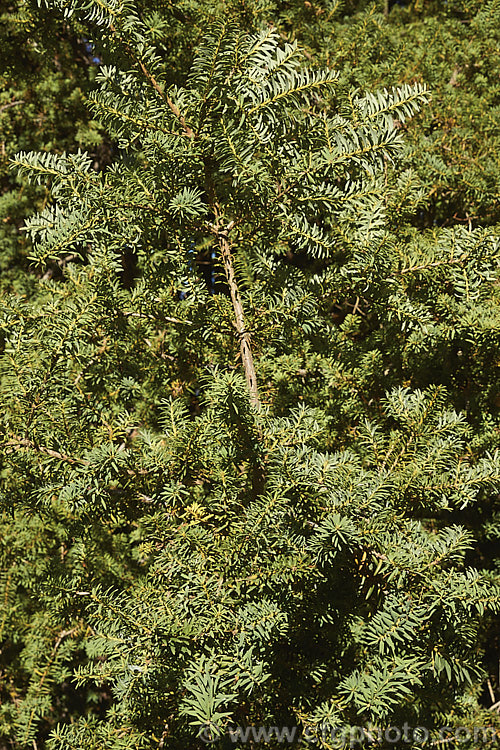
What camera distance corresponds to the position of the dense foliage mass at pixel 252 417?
0.85 metres

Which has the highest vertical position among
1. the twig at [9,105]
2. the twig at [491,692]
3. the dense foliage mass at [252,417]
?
the twig at [9,105]

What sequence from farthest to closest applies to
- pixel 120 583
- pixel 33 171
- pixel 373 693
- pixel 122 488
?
pixel 120 583, pixel 122 488, pixel 33 171, pixel 373 693

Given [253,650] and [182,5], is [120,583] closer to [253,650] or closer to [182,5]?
[253,650]

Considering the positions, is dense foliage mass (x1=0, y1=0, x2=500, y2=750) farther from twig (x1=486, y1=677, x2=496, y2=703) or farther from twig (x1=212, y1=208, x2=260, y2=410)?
twig (x1=486, y1=677, x2=496, y2=703)

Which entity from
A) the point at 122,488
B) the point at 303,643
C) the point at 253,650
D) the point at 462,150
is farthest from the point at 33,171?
the point at 462,150

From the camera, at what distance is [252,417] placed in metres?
0.90

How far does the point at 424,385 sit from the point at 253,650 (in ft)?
2.54

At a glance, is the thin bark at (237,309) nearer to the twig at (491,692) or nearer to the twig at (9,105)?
the twig at (491,692)

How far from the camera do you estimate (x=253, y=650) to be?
2.82ft

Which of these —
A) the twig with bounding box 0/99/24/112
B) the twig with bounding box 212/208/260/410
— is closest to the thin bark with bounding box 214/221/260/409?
the twig with bounding box 212/208/260/410

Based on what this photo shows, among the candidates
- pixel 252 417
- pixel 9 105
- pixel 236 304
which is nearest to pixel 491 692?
pixel 252 417

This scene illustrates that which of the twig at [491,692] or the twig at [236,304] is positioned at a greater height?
the twig at [236,304]

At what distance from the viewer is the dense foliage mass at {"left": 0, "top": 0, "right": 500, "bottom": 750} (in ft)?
2.79

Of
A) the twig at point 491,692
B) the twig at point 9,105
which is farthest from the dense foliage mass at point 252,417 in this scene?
the twig at point 9,105
